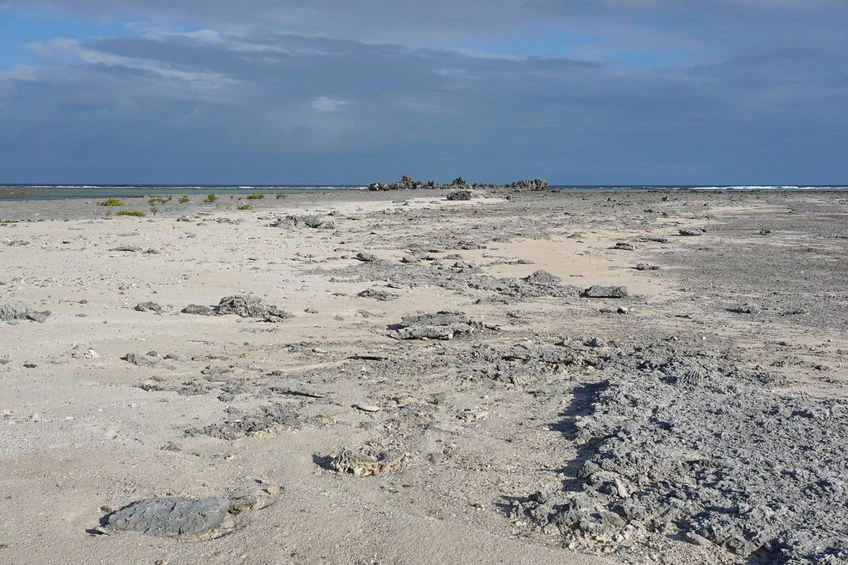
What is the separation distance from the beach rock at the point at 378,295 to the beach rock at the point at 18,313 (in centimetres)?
373

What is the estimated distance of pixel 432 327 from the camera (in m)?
7.91

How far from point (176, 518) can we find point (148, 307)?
542 centimetres

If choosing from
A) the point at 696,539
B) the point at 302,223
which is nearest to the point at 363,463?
the point at 696,539

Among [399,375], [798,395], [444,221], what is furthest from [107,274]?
[444,221]

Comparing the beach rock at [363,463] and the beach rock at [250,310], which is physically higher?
the beach rock at [250,310]

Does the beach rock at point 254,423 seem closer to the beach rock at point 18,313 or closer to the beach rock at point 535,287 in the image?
the beach rock at point 18,313

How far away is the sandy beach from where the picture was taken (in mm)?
3756

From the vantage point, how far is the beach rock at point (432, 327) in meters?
7.87

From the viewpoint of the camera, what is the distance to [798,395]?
230 inches

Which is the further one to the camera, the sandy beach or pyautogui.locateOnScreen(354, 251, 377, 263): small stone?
pyautogui.locateOnScreen(354, 251, 377, 263): small stone

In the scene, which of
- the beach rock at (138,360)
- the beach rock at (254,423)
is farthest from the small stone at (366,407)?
the beach rock at (138,360)

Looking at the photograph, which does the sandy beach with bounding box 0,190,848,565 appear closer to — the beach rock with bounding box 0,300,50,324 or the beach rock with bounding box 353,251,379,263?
the beach rock with bounding box 0,300,50,324

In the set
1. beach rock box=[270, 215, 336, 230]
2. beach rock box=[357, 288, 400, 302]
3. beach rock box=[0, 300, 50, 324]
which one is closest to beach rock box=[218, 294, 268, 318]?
beach rock box=[357, 288, 400, 302]

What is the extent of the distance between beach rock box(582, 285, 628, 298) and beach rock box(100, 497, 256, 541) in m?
7.41
